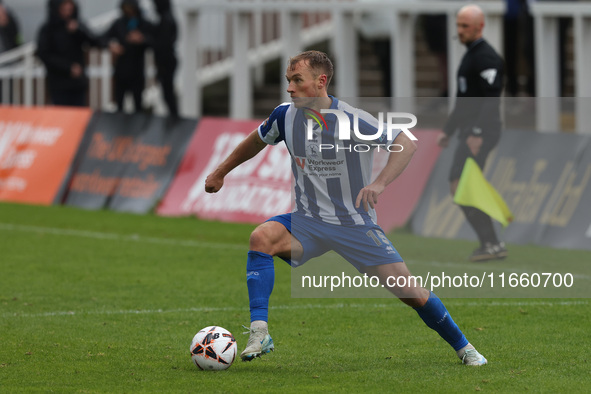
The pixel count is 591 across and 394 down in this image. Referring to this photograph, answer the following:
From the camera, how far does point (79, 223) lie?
48.4 ft

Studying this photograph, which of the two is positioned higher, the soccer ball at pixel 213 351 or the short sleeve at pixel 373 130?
the short sleeve at pixel 373 130

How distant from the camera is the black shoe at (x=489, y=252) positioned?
447 inches

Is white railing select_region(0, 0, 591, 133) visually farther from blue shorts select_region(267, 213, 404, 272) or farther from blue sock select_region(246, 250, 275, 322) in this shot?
blue sock select_region(246, 250, 275, 322)

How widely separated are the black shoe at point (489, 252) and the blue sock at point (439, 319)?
174 inches

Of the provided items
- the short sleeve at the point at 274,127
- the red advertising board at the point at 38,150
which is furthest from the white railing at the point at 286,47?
the short sleeve at the point at 274,127

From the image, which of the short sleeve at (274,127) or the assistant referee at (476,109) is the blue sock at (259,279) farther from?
the assistant referee at (476,109)

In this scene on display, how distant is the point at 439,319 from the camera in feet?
22.7

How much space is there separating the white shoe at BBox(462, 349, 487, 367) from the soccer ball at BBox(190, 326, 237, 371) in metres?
1.31

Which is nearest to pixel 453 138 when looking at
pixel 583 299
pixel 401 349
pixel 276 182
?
pixel 276 182

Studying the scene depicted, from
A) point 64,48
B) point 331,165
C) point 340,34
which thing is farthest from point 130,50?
point 331,165

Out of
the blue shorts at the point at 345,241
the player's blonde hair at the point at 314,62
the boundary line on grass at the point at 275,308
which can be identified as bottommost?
the boundary line on grass at the point at 275,308

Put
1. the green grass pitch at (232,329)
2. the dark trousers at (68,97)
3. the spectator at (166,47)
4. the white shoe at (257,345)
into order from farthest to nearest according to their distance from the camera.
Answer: the dark trousers at (68,97) < the spectator at (166,47) < the white shoe at (257,345) < the green grass pitch at (232,329)

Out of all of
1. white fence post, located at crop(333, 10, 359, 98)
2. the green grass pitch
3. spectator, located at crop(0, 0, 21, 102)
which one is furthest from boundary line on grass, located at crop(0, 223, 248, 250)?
spectator, located at crop(0, 0, 21, 102)

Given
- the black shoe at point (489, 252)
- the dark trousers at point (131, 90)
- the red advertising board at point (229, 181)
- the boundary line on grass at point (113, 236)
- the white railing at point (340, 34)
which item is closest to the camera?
the black shoe at point (489, 252)
